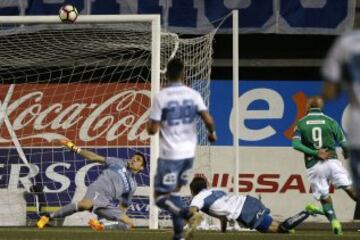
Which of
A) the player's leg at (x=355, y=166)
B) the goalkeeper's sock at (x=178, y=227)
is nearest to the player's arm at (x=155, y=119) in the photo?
the goalkeeper's sock at (x=178, y=227)

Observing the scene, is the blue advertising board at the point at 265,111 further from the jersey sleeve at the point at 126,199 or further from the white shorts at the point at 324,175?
the white shorts at the point at 324,175

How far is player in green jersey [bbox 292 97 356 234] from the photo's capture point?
1362 cm

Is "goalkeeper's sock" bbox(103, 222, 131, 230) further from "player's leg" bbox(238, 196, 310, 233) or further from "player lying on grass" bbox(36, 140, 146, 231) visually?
"player's leg" bbox(238, 196, 310, 233)

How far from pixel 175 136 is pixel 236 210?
3.68 meters

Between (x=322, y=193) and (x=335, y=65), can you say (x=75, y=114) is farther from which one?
(x=335, y=65)

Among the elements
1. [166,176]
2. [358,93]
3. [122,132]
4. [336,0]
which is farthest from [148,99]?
[358,93]

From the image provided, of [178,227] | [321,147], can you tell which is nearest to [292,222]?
[321,147]

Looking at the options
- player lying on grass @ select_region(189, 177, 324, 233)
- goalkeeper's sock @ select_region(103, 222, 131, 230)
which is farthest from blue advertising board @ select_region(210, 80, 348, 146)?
player lying on grass @ select_region(189, 177, 324, 233)

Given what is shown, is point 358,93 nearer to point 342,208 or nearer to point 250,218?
point 250,218

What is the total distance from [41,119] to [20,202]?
140cm

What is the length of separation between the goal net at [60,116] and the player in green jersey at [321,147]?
109 inches

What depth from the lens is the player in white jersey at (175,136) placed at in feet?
30.8

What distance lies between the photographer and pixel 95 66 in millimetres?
16922

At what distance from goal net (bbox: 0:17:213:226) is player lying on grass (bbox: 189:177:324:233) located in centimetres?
321
